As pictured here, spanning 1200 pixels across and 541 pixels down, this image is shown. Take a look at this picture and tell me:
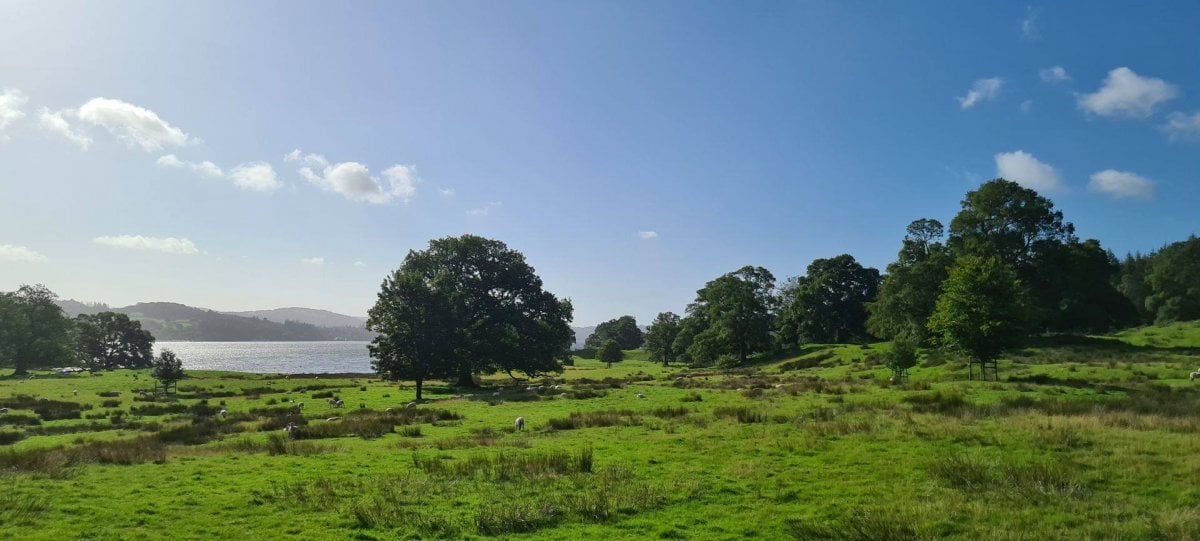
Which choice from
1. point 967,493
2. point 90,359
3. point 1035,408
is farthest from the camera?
point 90,359

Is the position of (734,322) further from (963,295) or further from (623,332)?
(623,332)

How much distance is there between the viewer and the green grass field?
12039 mm

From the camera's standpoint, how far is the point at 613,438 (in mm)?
23141

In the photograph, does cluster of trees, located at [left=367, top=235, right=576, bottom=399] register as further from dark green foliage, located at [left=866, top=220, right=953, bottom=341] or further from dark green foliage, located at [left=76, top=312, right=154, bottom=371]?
dark green foliage, located at [left=76, top=312, right=154, bottom=371]

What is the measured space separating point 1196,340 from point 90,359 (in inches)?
6473

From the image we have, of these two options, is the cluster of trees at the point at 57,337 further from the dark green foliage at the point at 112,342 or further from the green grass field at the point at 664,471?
the green grass field at the point at 664,471

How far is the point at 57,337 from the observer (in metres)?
92.4

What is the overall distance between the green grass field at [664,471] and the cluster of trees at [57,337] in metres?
67.4

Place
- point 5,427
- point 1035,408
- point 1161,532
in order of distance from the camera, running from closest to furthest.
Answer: point 1161,532
point 1035,408
point 5,427

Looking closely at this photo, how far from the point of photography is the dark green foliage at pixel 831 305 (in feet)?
319

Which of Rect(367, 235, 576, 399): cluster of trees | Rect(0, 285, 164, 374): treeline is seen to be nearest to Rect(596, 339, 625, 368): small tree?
Rect(367, 235, 576, 399): cluster of trees

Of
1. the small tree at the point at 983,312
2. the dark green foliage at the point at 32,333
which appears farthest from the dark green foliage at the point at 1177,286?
the dark green foliage at the point at 32,333

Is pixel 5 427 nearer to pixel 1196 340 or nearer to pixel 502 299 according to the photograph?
pixel 502 299

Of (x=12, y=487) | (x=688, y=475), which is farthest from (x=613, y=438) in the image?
(x=12, y=487)
